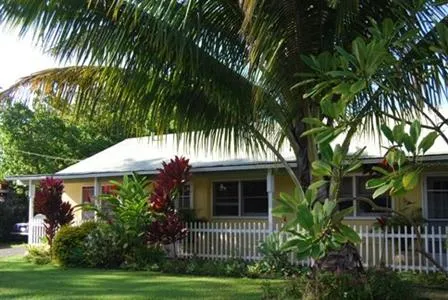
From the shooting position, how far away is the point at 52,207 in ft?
58.3

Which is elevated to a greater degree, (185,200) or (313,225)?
(185,200)

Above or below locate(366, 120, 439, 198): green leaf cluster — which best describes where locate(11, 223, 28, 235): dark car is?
below

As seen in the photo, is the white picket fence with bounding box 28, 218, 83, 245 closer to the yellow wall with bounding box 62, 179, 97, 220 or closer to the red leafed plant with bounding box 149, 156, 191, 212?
the yellow wall with bounding box 62, 179, 97, 220

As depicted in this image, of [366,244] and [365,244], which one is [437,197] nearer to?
[365,244]

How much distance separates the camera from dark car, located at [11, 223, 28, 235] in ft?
87.7

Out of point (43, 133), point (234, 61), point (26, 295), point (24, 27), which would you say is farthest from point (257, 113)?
point (43, 133)

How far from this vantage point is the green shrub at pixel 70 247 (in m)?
16.4

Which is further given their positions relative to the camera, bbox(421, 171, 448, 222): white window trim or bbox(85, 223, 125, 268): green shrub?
bbox(85, 223, 125, 268): green shrub

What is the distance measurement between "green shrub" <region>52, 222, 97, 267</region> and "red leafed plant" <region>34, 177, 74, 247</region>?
2.78 ft

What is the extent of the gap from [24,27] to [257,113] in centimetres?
357

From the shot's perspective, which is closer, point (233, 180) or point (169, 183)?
point (169, 183)

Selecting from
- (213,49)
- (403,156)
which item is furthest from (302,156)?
(403,156)

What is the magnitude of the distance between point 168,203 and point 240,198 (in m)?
3.90

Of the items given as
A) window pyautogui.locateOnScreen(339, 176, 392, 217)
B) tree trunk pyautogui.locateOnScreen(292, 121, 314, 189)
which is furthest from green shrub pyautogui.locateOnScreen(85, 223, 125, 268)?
tree trunk pyautogui.locateOnScreen(292, 121, 314, 189)
